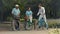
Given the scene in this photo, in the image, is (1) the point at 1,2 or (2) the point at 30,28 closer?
(2) the point at 30,28

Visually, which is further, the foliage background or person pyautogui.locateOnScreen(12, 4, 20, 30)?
the foliage background

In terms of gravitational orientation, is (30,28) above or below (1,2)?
below

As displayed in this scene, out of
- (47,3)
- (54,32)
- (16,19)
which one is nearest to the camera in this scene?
(54,32)

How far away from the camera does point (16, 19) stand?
17.7 metres

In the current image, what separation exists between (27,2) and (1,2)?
231cm

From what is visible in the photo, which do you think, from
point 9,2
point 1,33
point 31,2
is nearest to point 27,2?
point 31,2

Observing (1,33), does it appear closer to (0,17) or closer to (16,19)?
(16,19)

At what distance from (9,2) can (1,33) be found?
247 inches

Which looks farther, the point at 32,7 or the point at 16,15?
the point at 32,7

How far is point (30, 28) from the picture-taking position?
17.9 meters

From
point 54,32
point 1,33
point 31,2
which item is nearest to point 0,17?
point 31,2

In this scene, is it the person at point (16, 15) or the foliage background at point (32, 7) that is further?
the foliage background at point (32, 7)

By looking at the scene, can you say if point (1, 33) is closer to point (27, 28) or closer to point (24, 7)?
point (27, 28)

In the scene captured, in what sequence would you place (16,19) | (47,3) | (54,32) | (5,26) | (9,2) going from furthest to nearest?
1. (47,3)
2. (9,2)
3. (5,26)
4. (16,19)
5. (54,32)
